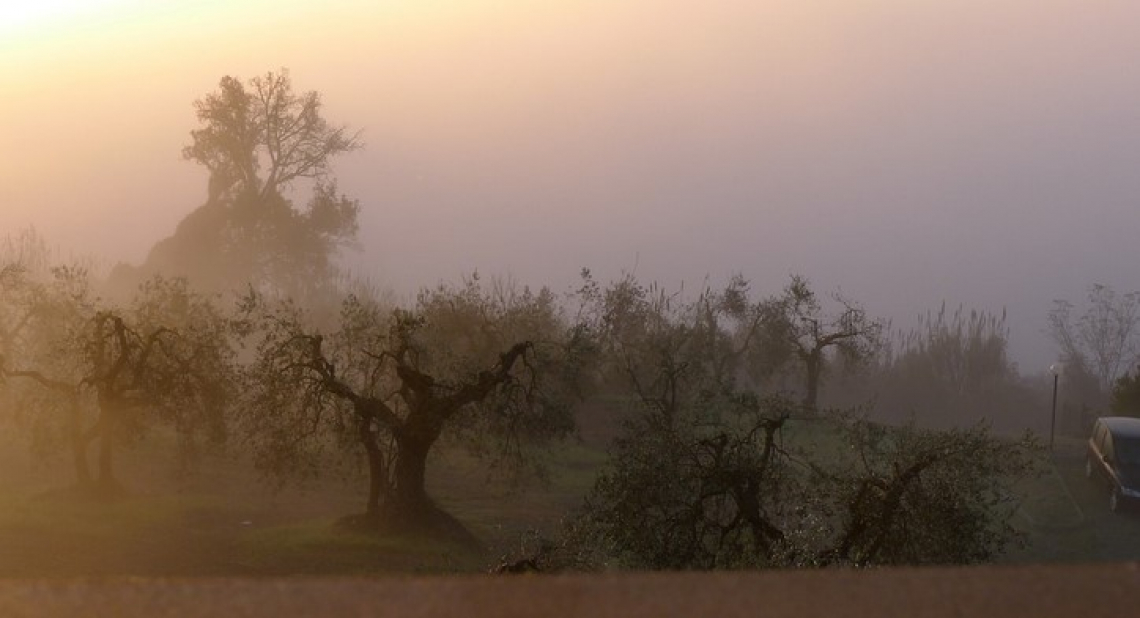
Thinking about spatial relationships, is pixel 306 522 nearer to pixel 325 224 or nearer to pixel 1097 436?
pixel 1097 436

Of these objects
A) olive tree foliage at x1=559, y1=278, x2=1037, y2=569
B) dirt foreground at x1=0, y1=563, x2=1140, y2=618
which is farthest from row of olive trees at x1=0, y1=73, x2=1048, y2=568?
dirt foreground at x1=0, y1=563, x2=1140, y2=618

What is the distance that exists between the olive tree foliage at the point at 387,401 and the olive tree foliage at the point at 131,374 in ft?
4.35

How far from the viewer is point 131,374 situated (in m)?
27.4

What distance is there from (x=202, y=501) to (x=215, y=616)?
24.5m

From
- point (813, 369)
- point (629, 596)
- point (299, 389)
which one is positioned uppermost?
point (813, 369)

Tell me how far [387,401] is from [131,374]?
16.4 ft

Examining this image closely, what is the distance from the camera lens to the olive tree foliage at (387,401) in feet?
83.3

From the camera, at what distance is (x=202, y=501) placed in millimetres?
29094

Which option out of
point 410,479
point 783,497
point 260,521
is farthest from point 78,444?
point 783,497

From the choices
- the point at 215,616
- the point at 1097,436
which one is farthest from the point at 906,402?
the point at 215,616

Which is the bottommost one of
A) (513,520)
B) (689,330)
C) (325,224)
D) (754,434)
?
(513,520)

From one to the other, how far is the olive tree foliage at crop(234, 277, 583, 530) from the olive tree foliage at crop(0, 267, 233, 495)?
132 cm

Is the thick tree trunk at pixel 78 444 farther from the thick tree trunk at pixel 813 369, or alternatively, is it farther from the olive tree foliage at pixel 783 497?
the thick tree trunk at pixel 813 369

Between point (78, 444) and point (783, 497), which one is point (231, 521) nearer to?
point (78, 444)
